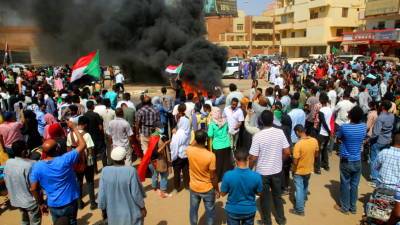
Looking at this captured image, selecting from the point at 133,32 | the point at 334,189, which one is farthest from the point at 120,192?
the point at 133,32

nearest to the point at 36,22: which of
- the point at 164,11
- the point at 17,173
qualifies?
the point at 164,11

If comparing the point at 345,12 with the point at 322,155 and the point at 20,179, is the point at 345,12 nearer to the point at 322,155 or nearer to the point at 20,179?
the point at 322,155

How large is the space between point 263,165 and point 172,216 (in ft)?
5.80

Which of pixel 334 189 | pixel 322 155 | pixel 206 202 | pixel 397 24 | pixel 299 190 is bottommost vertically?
pixel 334 189

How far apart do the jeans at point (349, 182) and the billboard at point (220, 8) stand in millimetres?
54364

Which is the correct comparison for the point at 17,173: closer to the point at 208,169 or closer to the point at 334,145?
the point at 208,169

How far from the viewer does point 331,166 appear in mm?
7266

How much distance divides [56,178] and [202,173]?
1.65 meters

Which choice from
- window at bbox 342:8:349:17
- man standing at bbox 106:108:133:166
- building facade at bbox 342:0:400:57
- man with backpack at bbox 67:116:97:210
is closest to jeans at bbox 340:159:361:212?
man standing at bbox 106:108:133:166

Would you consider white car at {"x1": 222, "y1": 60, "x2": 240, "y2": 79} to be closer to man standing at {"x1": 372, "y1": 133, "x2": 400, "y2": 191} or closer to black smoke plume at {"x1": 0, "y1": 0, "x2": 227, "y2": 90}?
black smoke plume at {"x1": 0, "y1": 0, "x2": 227, "y2": 90}

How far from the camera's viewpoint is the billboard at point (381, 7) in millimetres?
34656

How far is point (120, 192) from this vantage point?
11.6 feet

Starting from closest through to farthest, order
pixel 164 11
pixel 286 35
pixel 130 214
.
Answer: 1. pixel 130 214
2. pixel 164 11
3. pixel 286 35

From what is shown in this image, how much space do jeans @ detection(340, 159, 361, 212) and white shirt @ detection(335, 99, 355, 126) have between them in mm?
2286
